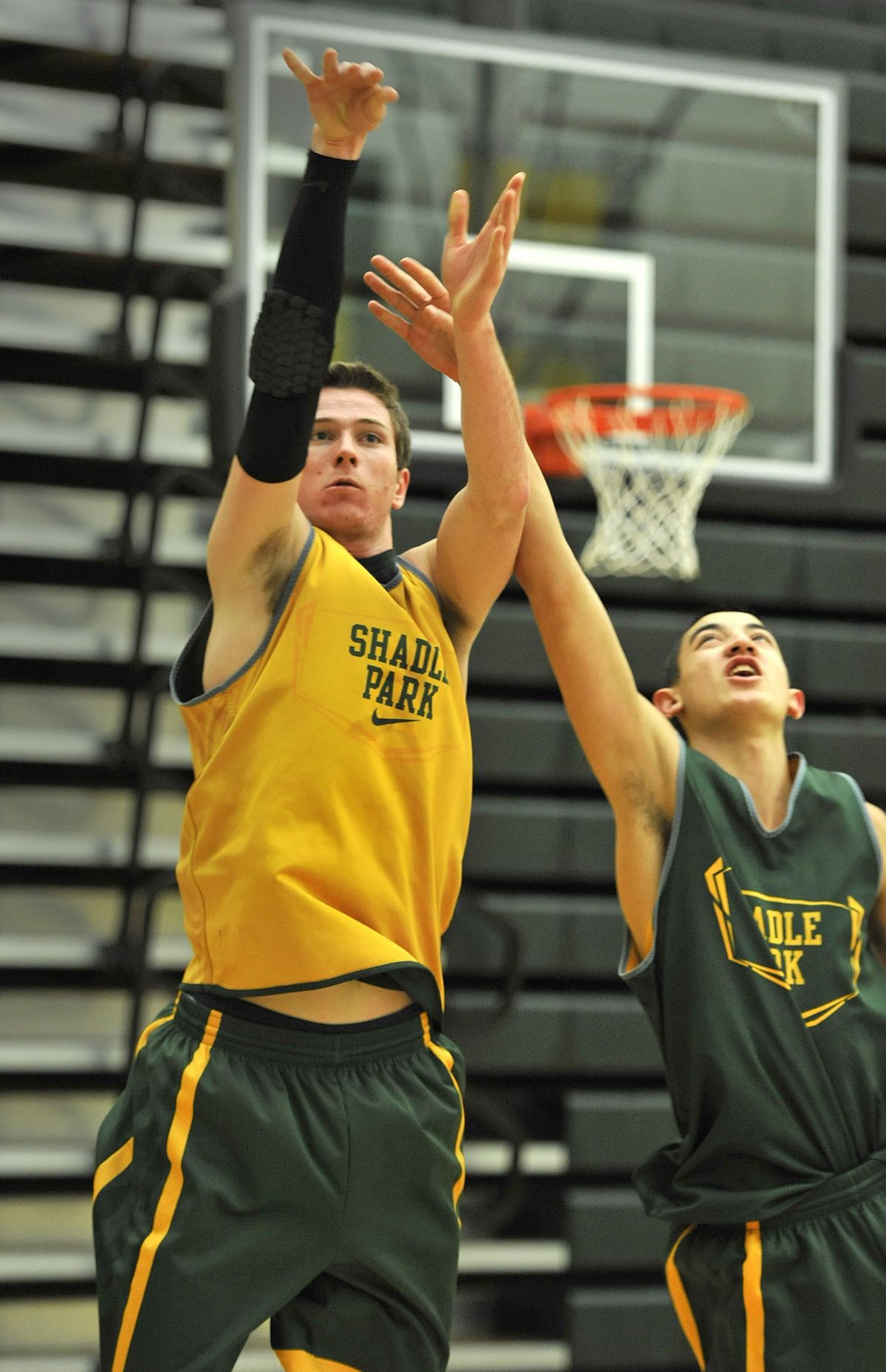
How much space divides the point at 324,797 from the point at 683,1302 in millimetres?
1187

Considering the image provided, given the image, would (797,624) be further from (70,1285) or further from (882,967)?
(70,1285)

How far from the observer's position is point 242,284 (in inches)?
185

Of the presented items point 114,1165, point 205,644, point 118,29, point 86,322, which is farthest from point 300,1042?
point 118,29

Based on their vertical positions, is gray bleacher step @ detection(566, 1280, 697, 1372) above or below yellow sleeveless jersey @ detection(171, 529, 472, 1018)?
below

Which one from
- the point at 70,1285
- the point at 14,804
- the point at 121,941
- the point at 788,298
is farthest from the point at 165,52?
the point at 70,1285

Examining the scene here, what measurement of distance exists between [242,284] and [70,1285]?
3.02m

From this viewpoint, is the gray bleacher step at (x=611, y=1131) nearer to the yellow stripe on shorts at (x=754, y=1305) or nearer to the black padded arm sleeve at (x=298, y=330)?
the yellow stripe on shorts at (x=754, y=1305)

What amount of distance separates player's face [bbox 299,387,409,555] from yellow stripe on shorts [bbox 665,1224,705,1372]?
4.36 ft

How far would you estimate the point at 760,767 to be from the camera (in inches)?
114

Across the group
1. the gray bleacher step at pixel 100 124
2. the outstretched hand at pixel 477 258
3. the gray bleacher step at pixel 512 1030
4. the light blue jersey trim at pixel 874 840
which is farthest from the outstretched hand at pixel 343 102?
the gray bleacher step at pixel 100 124

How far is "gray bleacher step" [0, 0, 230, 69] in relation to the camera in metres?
5.29

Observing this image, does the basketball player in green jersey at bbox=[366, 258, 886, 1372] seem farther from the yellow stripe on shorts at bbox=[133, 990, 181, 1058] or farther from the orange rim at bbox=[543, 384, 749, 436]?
the orange rim at bbox=[543, 384, 749, 436]

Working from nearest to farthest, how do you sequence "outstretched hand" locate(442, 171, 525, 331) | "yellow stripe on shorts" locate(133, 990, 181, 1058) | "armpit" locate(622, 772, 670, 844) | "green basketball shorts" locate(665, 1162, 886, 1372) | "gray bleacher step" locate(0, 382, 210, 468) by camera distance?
"outstretched hand" locate(442, 171, 525, 331) → "yellow stripe on shorts" locate(133, 990, 181, 1058) → "green basketball shorts" locate(665, 1162, 886, 1372) → "armpit" locate(622, 772, 670, 844) → "gray bleacher step" locate(0, 382, 210, 468)

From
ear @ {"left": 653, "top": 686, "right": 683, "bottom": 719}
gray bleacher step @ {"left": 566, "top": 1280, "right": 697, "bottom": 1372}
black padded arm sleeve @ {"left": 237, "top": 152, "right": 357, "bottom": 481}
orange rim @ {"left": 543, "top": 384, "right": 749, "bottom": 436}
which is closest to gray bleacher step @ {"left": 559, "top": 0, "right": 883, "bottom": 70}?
orange rim @ {"left": 543, "top": 384, "right": 749, "bottom": 436}
